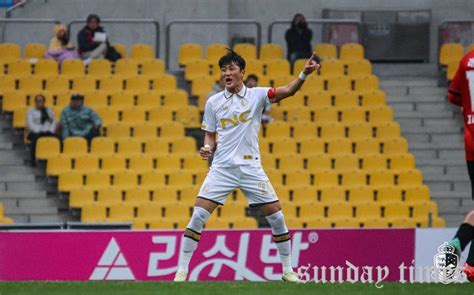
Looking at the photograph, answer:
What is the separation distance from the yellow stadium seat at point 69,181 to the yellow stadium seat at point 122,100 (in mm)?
1687

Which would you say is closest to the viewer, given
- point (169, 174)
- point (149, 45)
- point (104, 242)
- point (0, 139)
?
point (104, 242)

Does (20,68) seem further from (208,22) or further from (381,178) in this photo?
(381,178)

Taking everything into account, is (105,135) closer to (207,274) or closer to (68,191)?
(68,191)

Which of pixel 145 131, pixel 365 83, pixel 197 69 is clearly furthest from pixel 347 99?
→ pixel 145 131

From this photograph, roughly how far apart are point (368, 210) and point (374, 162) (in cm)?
104

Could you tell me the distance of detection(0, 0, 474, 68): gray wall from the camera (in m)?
23.6

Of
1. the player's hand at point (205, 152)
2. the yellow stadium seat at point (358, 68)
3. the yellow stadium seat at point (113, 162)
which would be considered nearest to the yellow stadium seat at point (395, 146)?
the yellow stadium seat at point (358, 68)

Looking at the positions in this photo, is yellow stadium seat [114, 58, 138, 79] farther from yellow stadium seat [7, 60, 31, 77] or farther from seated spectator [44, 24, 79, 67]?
yellow stadium seat [7, 60, 31, 77]

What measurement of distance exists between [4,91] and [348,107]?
5.28 metres

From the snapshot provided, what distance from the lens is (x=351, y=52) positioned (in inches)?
898

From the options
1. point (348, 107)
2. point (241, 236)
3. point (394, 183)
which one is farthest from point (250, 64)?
point (241, 236)

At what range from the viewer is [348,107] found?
21.6 meters

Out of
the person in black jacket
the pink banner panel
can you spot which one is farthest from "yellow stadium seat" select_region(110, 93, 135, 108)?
the pink banner panel

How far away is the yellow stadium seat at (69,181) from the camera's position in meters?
20.1
